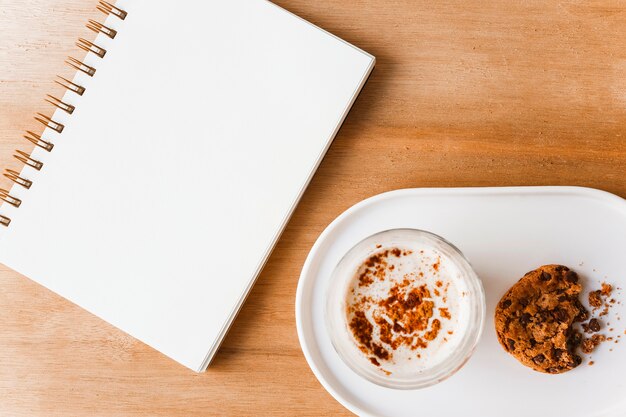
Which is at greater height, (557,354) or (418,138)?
(418,138)

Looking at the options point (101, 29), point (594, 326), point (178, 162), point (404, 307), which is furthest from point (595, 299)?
point (101, 29)

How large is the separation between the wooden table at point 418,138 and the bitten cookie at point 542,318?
147 millimetres

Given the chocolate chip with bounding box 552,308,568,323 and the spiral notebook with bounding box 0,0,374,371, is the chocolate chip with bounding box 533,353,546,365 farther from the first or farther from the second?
the spiral notebook with bounding box 0,0,374,371

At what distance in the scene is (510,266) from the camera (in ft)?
2.28

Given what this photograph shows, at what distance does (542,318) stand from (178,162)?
538mm

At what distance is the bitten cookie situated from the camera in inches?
25.9

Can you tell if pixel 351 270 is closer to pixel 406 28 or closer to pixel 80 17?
pixel 406 28

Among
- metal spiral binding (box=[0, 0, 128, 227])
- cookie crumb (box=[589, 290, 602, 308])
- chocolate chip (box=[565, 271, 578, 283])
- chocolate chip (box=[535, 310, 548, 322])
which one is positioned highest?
chocolate chip (box=[565, 271, 578, 283])

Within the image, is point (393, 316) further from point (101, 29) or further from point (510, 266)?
point (101, 29)

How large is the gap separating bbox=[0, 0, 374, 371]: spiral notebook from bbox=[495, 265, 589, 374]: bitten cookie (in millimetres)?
326

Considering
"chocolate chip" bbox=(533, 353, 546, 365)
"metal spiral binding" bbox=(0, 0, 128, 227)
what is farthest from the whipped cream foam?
"metal spiral binding" bbox=(0, 0, 128, 227)

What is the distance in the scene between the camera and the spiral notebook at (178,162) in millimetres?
721

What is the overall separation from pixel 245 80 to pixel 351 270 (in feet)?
1.01

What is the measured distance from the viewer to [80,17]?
2.55 ft
